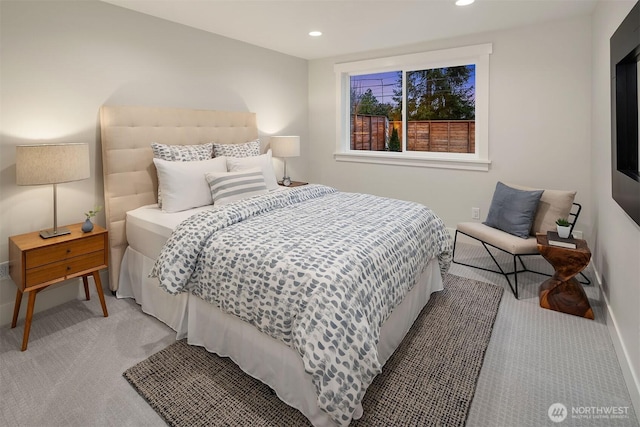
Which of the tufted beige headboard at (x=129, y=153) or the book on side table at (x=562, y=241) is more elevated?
the tufted beige headboard at (x=129, y=153)

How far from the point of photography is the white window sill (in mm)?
3977

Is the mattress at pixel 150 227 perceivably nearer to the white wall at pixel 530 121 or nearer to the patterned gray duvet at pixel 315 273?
the patterned gray duvet at pixel 315 273

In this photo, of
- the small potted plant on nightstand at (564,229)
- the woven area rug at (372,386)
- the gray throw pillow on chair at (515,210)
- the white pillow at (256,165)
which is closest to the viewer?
the woven area rug at (372,386)

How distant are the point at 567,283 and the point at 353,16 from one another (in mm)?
2801

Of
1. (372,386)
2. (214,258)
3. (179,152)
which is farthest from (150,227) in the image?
(372,386)

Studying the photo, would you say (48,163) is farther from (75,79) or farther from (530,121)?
(530,121)

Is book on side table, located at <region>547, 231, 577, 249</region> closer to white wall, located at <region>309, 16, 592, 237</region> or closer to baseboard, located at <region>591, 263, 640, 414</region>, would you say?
baseboard, located at <region>591, 263, 640, 414</region>

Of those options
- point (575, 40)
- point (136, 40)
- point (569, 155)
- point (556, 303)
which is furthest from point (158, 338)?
point (575, 40)

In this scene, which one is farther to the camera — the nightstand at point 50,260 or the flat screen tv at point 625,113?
the nightstand at point 50,260

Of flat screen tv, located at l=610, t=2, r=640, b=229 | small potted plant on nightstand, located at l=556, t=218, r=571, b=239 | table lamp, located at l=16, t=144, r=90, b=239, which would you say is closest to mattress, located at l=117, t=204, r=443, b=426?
table lamp, located at l=16, t=144, r=90, b=239

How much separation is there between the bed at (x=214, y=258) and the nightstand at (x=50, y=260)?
0.31 metres

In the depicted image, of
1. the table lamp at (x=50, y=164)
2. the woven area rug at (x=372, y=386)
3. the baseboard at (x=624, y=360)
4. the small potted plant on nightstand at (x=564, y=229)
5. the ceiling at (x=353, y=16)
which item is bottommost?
the woven area rug at (x=372, y=386)

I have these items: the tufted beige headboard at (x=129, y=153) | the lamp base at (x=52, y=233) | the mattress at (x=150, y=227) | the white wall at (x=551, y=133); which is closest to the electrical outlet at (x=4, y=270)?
the lamp base at (x=52, y=233)

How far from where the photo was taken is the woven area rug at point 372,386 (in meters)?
1.65
